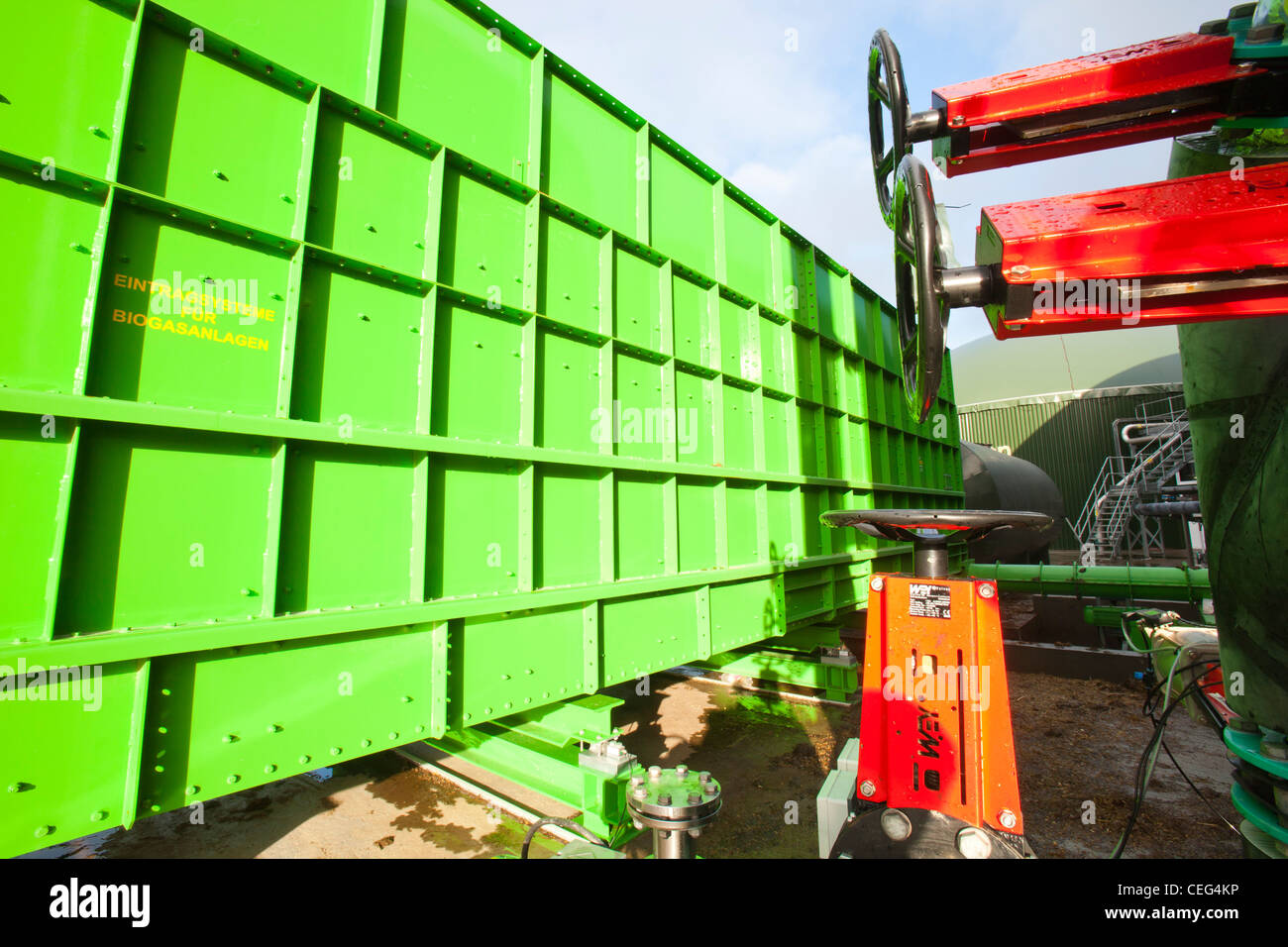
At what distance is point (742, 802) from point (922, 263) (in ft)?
11.6

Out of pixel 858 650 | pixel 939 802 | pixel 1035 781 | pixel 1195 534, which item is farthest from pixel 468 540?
pixel 1195 534

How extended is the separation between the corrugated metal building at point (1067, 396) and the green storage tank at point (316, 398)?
20700mm

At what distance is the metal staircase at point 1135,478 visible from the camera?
55.4ft

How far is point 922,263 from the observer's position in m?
1.77

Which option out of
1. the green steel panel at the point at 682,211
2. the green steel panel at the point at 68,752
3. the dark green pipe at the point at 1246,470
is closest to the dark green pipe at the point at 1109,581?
the dark green pipe at the point at 1246,470

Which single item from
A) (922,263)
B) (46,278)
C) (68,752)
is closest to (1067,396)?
(922,263)

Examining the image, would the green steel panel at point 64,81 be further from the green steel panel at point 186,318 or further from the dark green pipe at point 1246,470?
the dark green pipe at point 1246,470

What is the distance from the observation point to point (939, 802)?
1.98 metres

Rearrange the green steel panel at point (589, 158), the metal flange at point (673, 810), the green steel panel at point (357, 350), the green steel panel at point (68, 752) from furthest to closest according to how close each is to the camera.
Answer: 1. the green steel panel at point (589, 158)
2. the green steel panel at point (357, 350)
3. the metal flange at point (673, 810)
4. the green steel panel at point (68, 752)

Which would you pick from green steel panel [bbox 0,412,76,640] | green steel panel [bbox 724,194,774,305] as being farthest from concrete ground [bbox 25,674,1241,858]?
green steel panel [bbox 724,194,774,305]

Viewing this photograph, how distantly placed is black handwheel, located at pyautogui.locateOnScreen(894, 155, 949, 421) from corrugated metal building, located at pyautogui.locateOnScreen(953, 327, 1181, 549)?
21.0m

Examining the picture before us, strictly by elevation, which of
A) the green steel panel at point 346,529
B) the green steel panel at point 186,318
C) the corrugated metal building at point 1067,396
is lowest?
the green steel panel at point 346,529

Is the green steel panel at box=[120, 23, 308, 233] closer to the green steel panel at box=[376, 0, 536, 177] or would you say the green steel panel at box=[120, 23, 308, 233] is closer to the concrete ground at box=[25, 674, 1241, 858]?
the green steel panel at box=[376, 0, 536, 177]

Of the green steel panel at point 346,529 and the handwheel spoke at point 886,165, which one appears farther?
the handwheel spoke at point 886,165
